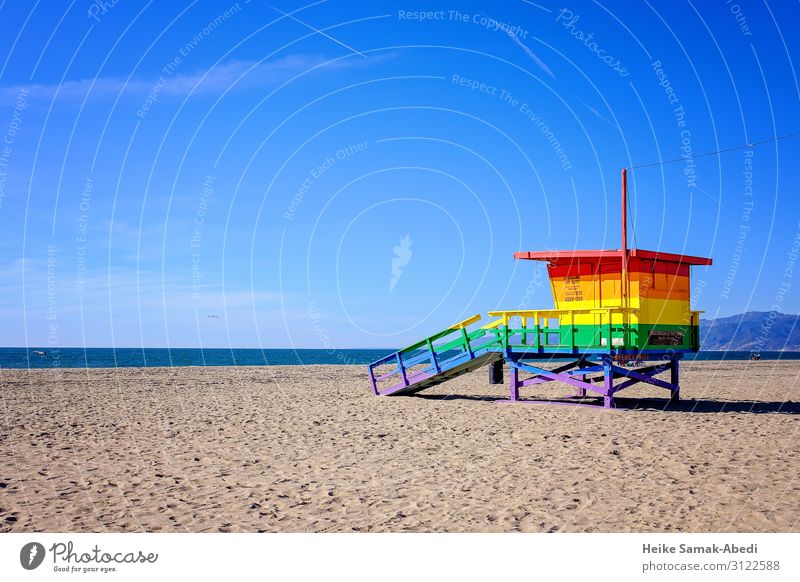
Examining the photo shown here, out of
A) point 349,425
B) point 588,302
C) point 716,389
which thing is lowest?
point 716,389

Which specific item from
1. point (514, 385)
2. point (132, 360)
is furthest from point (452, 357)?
point (132, 360)

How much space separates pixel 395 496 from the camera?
331 inches

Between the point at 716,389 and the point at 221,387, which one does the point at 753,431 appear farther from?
the point at 221,387

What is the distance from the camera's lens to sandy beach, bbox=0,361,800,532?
24.3ft

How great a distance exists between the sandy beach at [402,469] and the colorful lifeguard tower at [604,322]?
133cm

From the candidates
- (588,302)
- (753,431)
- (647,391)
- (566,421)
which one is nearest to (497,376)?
(647,391)

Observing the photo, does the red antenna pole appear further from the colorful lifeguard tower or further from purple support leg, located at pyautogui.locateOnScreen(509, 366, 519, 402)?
purple support leg, located at pyautogui.locateOnScreen(509, 366, 519, 402)

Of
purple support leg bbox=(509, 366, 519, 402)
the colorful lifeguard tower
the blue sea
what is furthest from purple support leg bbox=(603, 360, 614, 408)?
the blue sea

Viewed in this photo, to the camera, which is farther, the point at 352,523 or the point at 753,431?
the point at 753,431

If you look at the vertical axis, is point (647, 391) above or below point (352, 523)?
below

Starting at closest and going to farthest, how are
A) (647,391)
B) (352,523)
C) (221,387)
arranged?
(352,523) → (647,391) → (221,387)

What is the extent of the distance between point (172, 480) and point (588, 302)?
11.9 m

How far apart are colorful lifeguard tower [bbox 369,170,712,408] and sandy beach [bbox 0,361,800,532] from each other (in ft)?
4.35
